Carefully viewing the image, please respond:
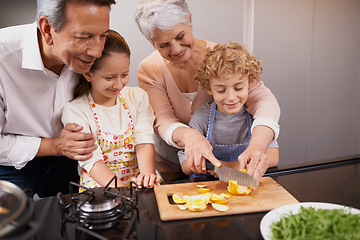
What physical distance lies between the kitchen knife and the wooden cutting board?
3cm

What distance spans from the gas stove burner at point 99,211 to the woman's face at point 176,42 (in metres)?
0.69

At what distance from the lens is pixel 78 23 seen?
1.05 m

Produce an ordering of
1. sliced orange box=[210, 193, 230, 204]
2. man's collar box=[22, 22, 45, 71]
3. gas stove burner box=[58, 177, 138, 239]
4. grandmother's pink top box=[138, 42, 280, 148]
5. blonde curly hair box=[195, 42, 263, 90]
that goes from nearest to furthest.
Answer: gas stove burner box=[58, 177, 138, 239]
sliced orange box=[210, 193, 230, 204]
man's collar box=[22, 22, 45, 71]
blonde curly hair box=[195, 42, 263, 90]
grandmother's pink top box=[138, 42, 280, 148]

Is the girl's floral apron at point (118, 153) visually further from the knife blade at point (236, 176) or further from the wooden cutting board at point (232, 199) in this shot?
the knife blade at point (236, 176)

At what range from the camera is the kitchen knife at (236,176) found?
1055 mm

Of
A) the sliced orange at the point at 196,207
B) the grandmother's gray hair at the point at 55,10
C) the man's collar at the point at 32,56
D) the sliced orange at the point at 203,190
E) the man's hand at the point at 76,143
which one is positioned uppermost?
the grandmother's gray hair at the point at 55,10

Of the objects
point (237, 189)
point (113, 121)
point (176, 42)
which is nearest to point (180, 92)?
point (176, 42)

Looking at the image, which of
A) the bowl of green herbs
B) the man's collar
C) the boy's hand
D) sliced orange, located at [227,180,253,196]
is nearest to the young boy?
the boy's hand

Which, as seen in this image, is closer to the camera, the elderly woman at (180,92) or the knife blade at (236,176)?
the knife blade at (236,176)

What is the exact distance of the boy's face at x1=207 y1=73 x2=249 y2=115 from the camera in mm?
1335

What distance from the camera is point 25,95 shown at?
1.29 m

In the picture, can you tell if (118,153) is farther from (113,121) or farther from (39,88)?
(39,88)

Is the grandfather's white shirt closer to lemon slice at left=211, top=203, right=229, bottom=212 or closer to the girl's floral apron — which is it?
the girl's floral apron

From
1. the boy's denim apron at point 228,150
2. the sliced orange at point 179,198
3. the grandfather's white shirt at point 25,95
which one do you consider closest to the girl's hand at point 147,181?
the sliced orange at point 179,198
